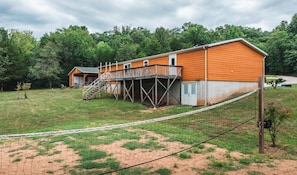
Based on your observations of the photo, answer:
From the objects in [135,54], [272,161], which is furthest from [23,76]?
[272,161]

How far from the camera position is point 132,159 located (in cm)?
586

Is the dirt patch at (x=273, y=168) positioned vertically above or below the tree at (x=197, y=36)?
below

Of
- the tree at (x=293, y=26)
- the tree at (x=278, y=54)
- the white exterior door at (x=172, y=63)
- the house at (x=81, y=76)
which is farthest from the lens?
the tree at (x=293, y=26)

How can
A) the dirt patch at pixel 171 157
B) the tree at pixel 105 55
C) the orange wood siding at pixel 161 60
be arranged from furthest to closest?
the tree at pixel 105 55, the orange wood siding at pixel 161 60, the dirt patch at pixel 171 157

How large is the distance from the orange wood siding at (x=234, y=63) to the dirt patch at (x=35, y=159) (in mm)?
12195

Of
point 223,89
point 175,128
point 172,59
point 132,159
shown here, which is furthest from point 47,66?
point 132,159

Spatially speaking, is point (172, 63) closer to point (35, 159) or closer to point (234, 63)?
point (234, 63)

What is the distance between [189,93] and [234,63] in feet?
13.1

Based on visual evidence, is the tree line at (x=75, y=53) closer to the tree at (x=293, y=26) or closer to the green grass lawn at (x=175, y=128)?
the tree at (x=293, y=26)

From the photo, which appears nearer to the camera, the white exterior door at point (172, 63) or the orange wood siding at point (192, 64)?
the orange wood siding at point (192, 64)

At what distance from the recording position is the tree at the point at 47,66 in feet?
123

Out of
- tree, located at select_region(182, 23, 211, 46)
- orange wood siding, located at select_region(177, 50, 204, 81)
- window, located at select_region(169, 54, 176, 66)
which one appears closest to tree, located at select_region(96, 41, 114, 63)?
tree, located at select_region(182, 23, 211, 46)

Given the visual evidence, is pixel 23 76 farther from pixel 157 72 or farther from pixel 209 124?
pixel 209 124

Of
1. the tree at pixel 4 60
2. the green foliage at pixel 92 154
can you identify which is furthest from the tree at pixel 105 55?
the green foliage at pixel 92 154
